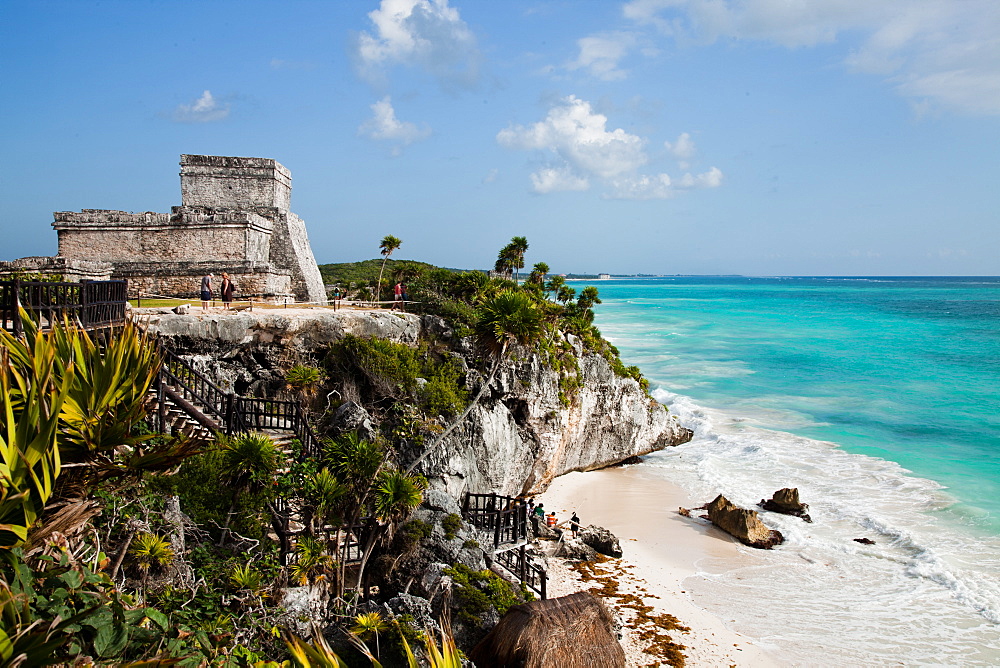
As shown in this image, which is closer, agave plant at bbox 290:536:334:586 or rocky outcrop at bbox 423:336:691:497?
agave plant at bbox 290:536:334:586

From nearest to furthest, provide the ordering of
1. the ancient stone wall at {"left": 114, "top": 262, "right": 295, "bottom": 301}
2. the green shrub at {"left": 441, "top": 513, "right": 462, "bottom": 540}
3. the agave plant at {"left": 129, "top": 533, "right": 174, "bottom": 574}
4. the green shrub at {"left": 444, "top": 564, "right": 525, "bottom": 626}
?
the agave plant at {"left": 129, "top": 533, "right": 174, "bottom": 574}, the green shrub at {"left": 444, "top": 564, "right": 525, "bottom": 626}, the green shrub at {"left": 441, "top": 513, "right": 462, "bottom": 540}, the ancient stone wall at {"left": 114, "top": 262, "right": 295, "bottom": 301}

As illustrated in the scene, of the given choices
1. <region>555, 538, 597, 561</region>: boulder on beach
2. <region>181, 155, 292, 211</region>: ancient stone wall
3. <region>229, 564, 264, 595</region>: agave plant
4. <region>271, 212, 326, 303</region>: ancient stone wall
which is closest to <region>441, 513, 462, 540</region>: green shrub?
<region>555, 538, 597, 561</region>: boulder on beach

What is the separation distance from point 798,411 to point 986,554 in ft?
49.5

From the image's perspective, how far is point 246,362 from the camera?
14.6 metres

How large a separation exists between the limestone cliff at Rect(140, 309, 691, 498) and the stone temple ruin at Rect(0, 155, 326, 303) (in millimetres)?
4012

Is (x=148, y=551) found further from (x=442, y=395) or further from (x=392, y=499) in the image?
(x=442, y=395)

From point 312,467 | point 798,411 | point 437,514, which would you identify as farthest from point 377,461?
point 798,411

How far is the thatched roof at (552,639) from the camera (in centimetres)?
775

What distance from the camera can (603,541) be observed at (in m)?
14.3

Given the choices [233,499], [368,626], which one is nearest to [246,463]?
[233,499]

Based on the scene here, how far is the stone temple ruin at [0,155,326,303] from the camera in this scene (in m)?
17.7

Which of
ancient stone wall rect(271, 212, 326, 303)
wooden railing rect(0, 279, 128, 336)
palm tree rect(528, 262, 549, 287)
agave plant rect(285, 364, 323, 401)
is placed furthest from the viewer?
palm tree rect(528, 262, 549, 287)

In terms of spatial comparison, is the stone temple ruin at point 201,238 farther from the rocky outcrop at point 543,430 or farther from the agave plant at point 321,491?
the agave plant at point 321,491

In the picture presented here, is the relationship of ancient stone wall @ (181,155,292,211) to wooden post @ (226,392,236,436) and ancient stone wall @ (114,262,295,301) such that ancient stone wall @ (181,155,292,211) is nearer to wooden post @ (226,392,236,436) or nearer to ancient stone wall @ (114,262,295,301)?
ancient stone wall @ (114,262,295,301)
